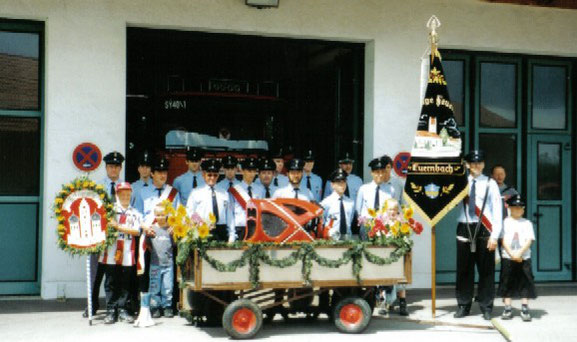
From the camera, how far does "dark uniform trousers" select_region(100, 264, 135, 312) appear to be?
902 cm

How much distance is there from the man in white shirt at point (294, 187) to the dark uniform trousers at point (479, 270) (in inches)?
83.8

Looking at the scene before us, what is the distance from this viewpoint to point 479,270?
9.93 meters

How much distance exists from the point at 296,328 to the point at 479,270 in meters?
2.67

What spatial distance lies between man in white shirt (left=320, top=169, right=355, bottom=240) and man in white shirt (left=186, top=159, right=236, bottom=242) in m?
1.26

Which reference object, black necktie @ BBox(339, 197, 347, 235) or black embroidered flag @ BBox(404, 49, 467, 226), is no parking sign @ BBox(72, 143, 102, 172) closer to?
black necktie @ BBox(339, 197, 347, 235)

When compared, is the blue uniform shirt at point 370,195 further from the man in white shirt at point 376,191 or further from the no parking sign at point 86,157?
the no parking sign at point 86,157

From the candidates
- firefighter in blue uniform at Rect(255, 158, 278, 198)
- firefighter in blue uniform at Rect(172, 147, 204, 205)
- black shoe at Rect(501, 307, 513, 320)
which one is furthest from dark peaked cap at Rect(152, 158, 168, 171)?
black shoe at Rect(501, 307, 513, 320)

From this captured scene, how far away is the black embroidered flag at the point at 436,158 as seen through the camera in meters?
9.65

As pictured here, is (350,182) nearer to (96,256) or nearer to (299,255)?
(299,255)

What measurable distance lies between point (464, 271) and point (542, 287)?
3110 millimetres

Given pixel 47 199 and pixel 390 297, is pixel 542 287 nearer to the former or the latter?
pixel 390 297

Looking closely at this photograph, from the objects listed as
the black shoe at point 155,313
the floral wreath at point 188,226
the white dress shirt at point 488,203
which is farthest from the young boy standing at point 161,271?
the white dress shirt at point 488,203

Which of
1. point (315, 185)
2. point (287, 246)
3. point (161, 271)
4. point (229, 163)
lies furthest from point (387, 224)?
point (161, 271)

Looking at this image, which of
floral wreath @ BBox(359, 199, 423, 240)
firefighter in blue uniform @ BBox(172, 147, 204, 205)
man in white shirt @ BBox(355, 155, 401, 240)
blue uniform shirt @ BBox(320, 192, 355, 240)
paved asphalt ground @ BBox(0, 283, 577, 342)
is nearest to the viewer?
paved asphalt ground @ BBox(0, 283, 577, 342)
